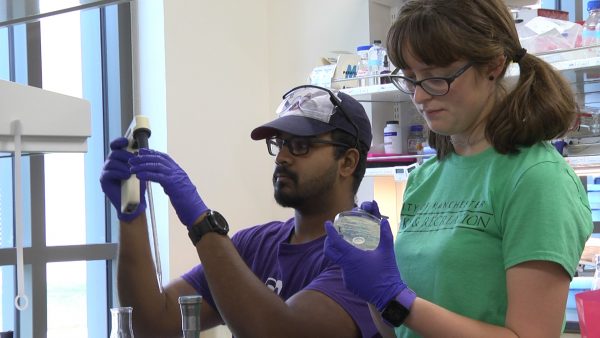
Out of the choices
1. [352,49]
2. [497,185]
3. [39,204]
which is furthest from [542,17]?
[39,204]

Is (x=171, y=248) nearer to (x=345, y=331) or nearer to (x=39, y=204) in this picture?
(x=39, y=204)

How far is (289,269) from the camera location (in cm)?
189

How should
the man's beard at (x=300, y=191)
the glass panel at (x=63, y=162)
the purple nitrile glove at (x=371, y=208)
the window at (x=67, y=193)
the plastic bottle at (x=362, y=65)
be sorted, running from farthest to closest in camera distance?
the glass panel at (x=63, y=162) < the window at (x=67, y=193) < the plastic bottle at (x=362, y=65) < the man's beard at (x=300, y=191) < the purple nitrile glove at (x=371, y=208)

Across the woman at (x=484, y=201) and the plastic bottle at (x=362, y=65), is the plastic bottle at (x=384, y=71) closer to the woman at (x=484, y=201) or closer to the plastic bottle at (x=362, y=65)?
the plastic bottle at (x=362, y=65)

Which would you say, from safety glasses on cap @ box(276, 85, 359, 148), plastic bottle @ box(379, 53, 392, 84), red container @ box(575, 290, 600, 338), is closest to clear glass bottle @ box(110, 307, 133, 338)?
safety glasses on cap @ box(276, 85, 359, 148)

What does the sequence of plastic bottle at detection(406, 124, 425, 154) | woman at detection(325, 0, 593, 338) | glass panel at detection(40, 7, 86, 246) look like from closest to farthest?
woman at detection(325, 0, 593, 338)
plastic bottle at detection(406, 124, 425, 154)
glass panel at detection(40, 7, 86, 246)

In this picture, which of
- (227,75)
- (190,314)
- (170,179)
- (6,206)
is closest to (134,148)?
(170,179)

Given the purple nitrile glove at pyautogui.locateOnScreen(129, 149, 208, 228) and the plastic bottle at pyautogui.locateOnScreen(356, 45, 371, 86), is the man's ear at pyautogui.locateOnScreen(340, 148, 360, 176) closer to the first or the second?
the purple nitrile glove at pyautogui.locateOnScreen(129, 149, 208, 228)

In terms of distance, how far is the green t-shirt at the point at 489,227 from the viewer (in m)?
1.18

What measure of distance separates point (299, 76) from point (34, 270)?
1610mm

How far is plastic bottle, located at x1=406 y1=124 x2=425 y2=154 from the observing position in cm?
335

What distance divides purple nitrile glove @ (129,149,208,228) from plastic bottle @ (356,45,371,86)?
1589mm

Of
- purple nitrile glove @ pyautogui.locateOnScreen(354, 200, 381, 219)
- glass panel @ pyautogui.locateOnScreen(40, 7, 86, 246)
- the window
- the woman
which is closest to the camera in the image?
the woman

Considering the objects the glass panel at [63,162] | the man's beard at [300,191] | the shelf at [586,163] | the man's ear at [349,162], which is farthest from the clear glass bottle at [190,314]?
the glass panel at [63,162]
